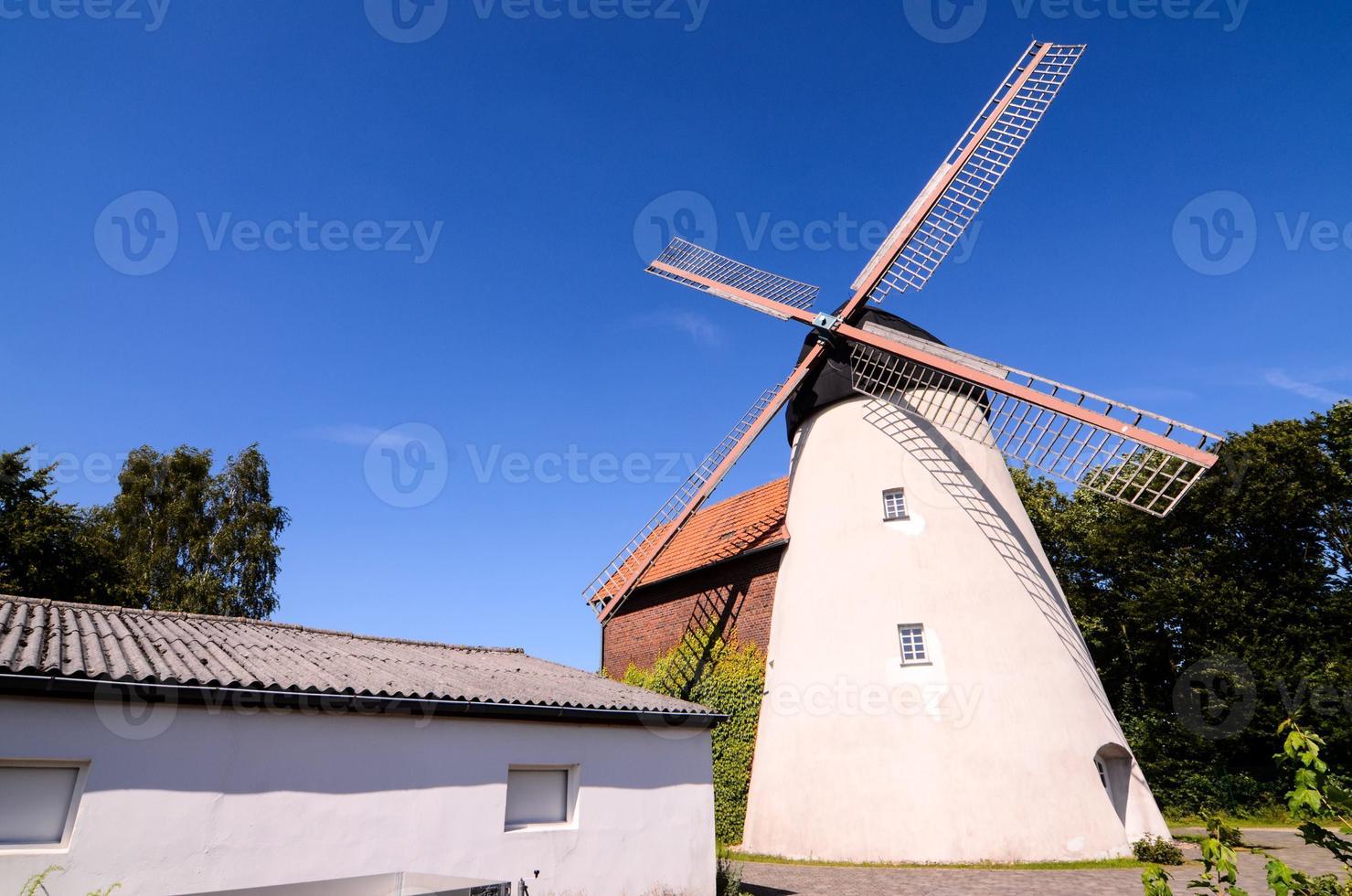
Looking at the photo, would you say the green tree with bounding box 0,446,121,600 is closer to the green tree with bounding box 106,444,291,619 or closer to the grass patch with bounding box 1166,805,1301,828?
the green tree with bounding box 106,444,291,619

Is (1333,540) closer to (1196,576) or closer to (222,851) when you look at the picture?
(1196,576)

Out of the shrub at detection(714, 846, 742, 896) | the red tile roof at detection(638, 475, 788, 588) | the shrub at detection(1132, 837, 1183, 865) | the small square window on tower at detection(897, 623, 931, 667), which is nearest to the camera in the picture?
the shrub at detection(714, 846, 742, 896)


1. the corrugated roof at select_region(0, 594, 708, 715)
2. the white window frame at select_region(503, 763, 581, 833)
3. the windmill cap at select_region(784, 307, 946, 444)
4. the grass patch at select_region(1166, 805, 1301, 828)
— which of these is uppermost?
the windmill cap at select_region(784, 307, 946, 444)

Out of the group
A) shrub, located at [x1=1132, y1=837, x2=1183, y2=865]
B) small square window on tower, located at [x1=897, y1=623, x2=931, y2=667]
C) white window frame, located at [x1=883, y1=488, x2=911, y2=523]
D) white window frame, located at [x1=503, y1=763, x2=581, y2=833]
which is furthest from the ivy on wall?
shrub, located at [x1=1132, y1=837, x2=1183, y2=865]

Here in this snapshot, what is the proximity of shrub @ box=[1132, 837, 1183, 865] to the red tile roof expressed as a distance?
845cm

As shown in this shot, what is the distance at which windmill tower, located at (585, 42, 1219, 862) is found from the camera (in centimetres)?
1247

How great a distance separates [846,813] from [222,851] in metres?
10.5

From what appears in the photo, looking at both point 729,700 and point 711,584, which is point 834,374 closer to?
point 711,584

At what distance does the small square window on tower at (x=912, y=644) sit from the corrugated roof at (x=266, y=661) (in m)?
5.43

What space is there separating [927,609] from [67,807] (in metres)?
12.7

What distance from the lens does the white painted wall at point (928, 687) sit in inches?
488

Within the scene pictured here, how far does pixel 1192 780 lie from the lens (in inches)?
844

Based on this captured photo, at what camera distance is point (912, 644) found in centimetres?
1377

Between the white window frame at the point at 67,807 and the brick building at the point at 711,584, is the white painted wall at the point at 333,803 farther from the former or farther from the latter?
the brick building at the point at 711,584
